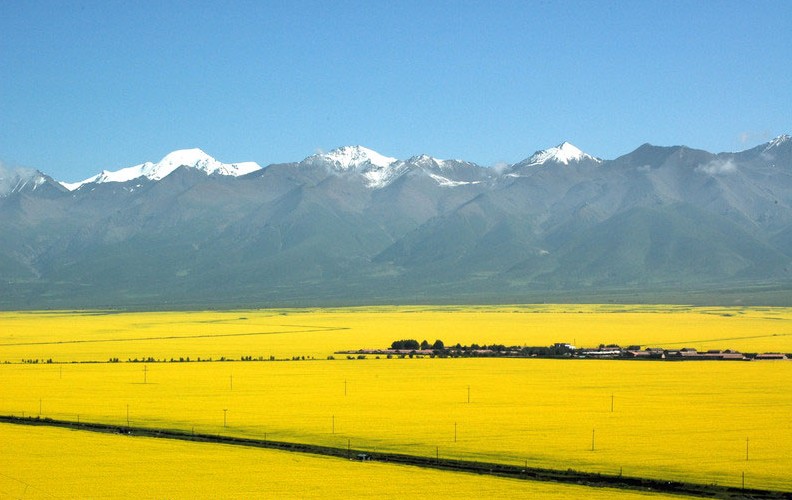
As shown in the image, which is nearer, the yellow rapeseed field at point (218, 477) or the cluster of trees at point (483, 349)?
the yellow rapeseed field at point (218, 477)

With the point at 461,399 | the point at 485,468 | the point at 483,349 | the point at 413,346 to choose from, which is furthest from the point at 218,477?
the point at 413,346

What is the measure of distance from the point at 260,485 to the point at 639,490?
12.1 metres

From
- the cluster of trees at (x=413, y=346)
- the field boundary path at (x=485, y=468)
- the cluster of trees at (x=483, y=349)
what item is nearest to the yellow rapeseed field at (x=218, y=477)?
the field boundary path at (x=485, y=468)

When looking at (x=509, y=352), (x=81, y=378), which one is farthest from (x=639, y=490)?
(x=509, y=352)

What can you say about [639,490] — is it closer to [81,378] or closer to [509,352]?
[81,378]

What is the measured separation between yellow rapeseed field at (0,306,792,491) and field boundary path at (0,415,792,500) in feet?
2.33

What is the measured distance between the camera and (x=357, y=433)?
46688 mm

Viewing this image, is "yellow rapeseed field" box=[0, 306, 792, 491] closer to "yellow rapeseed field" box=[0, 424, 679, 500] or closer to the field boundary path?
the field boundary path

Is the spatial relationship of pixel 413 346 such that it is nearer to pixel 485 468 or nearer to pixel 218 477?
pixel 485 468

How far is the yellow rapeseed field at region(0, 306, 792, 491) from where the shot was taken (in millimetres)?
42094

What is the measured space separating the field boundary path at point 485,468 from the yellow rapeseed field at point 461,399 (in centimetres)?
71

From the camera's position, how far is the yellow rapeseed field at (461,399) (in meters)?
42.1

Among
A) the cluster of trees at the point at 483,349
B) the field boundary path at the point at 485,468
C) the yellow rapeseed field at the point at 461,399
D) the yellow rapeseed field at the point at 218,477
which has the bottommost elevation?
the yellow rapeseed field at the point at 218,477

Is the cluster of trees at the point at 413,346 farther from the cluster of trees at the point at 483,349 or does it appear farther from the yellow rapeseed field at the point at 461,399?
the yellow rapeseed field at the point at 461,399
